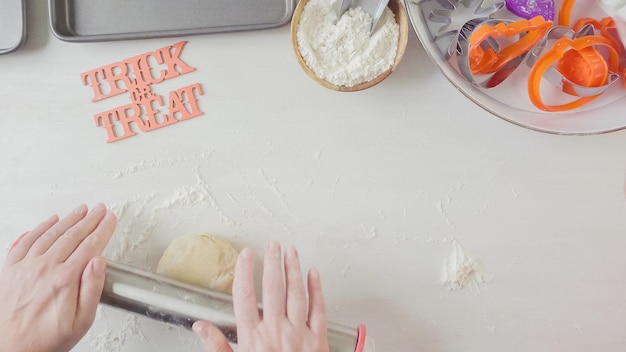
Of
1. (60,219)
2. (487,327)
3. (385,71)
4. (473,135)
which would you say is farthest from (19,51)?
(487,327)

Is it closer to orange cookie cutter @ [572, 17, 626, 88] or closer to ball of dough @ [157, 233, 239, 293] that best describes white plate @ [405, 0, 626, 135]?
orange cookie cutter @ [572, 17, 626, 88]

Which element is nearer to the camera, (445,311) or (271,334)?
(271,334)

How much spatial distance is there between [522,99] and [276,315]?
42cm

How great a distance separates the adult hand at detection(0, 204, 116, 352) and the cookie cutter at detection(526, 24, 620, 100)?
60 cm

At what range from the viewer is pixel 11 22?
0.80 meters

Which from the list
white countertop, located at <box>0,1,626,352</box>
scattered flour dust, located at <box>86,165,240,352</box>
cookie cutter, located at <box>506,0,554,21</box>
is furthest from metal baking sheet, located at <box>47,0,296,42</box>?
cookie cutter, located at <box>506,0,554,21</box>

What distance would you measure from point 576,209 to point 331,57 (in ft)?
1.27

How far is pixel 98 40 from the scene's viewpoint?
77 cm

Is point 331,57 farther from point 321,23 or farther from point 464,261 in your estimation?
point 464,261

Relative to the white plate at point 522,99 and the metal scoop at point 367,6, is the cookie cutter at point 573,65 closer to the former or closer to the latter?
the white plate at point 522,99

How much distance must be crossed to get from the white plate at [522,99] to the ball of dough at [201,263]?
367 mm

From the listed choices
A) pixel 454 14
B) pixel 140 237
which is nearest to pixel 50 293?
pixel 140 237

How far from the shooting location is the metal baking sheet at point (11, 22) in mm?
792

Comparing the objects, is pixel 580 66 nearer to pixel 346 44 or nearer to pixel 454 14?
pixel 454 14
